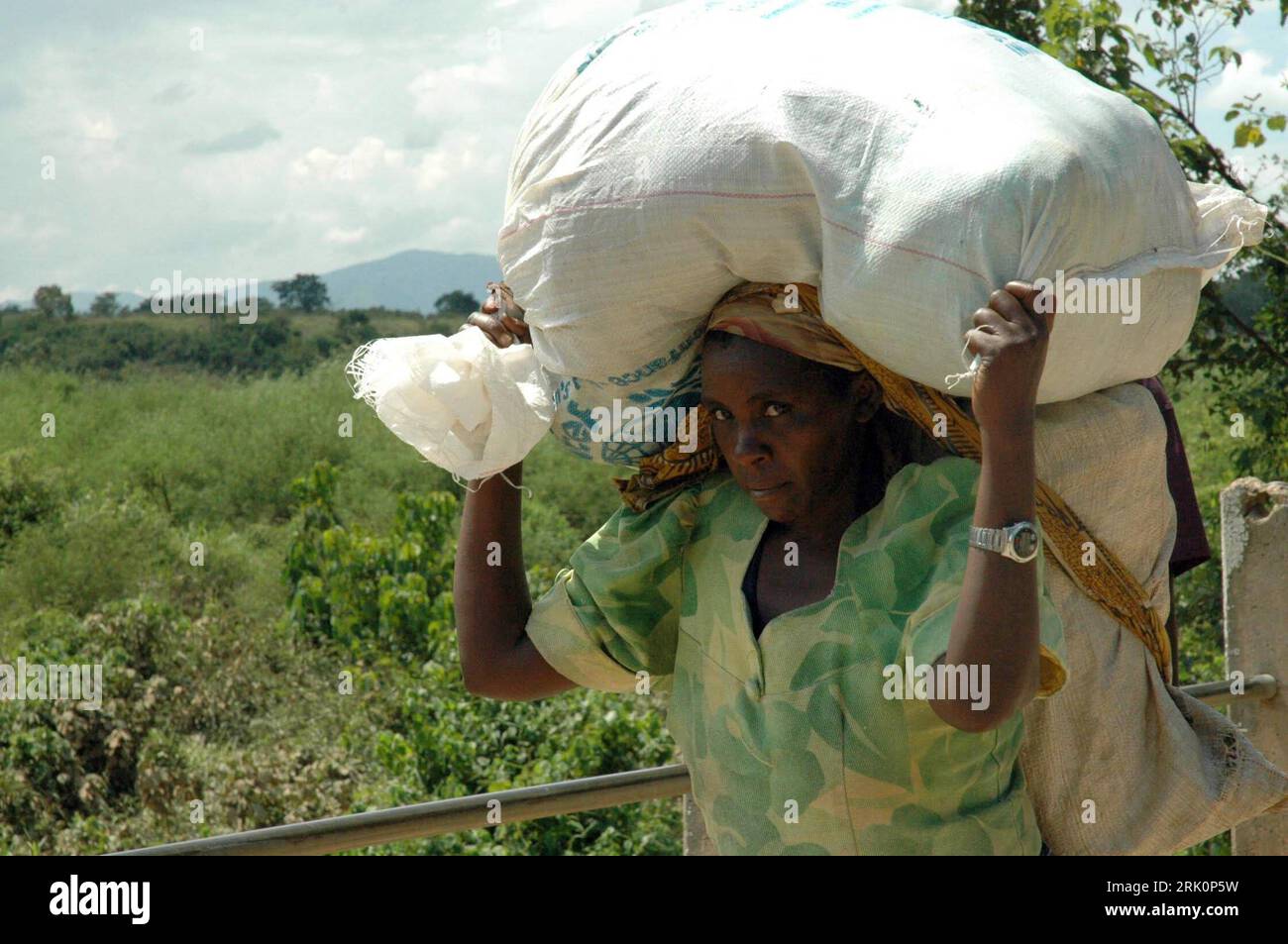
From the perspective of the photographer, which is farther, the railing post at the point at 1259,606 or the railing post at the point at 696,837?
the railing post at the point at 1259,606

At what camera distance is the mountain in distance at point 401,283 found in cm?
1931

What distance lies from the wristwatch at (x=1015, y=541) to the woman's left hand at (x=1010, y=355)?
0.09m

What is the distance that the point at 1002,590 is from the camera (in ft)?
4.64

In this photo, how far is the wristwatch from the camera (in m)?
1.41

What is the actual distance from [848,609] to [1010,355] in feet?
1.23

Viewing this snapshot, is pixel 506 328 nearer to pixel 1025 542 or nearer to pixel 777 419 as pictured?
pixel 777 419

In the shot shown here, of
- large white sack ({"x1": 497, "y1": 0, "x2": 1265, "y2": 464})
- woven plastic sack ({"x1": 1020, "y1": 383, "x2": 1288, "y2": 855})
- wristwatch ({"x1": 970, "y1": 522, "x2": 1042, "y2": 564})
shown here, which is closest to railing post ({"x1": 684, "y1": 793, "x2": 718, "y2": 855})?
woven plastic sack ({"x1": 1020, "y1": 383, "x2": 1288, "y2": 855})

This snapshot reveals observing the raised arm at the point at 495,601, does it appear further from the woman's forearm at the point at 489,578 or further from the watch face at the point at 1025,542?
the watch face at the point at 1025,542

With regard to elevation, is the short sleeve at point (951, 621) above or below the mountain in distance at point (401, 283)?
below

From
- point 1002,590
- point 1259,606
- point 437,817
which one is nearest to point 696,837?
point 437,817

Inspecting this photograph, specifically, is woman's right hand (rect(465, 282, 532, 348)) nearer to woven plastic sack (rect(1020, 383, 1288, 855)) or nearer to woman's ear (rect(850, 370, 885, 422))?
woman's ear (rect(850, 370, 885, 422))

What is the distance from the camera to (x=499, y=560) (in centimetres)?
191

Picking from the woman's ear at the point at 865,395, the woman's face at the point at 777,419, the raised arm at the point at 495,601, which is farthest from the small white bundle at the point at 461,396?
the woman's ear at the point at 865,395
